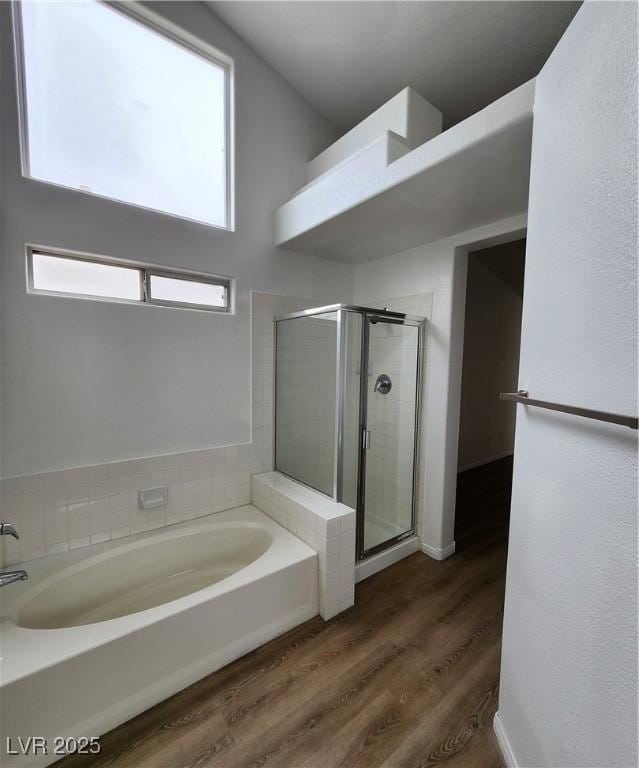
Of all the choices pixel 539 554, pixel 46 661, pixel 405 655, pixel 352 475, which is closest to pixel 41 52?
pixel 46 661

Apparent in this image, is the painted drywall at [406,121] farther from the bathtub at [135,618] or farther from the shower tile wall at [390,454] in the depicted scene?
the bathtub at [135,618]

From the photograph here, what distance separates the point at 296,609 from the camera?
1.73 metres

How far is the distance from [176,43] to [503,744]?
3987mm

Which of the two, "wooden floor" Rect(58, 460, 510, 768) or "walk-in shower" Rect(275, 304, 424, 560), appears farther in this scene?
"walk-in shower" Rect(275, 304, 424, 560)

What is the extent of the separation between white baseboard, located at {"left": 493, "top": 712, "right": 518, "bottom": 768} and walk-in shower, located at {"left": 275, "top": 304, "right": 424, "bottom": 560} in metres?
1.05

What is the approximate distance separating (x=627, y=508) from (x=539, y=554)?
0.41 metres

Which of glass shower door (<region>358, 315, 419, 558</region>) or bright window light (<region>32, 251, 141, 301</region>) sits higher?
bright window light (<region>32, 251, 141, 301</region>)

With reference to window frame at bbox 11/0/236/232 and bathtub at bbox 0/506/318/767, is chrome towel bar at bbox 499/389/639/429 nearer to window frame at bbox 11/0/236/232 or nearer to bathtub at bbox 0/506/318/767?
bathtub at bbox 0/506/318/767

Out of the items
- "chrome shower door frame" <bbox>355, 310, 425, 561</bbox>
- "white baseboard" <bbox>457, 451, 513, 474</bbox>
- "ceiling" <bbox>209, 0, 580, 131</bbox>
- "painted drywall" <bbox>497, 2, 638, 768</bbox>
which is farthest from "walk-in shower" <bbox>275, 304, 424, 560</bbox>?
"white baseboard" <bbox>457, 451, 513, 474</bbox>

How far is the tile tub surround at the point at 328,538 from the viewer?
1.76 metres

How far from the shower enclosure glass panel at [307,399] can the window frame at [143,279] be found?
50cm

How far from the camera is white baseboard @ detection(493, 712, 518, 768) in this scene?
108 centimetres

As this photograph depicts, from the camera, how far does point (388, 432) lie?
2496 millimetres

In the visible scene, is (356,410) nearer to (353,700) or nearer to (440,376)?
(440,376)
